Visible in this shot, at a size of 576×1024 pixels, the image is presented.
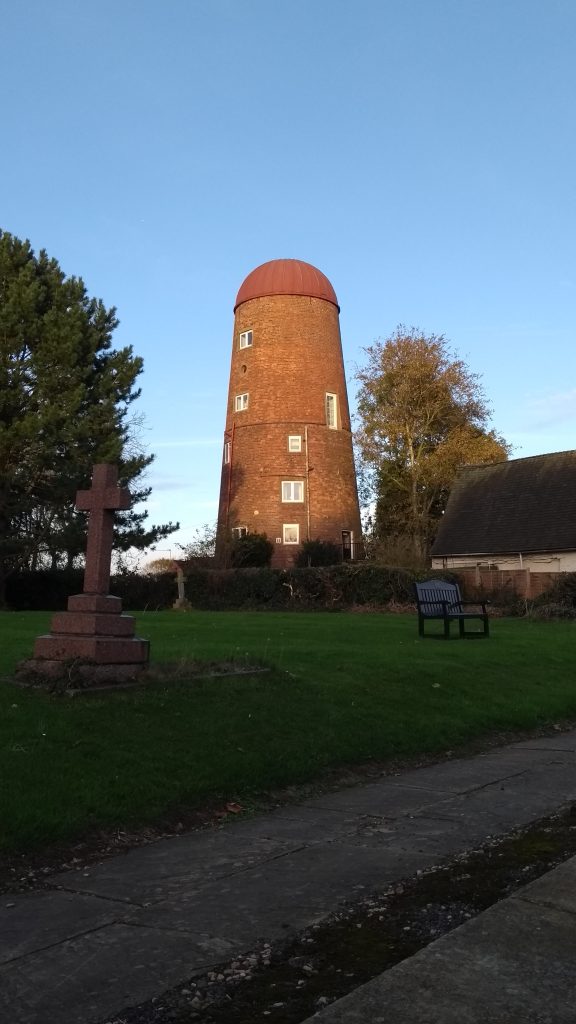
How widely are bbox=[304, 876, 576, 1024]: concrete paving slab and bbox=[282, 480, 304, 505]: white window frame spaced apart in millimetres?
43412

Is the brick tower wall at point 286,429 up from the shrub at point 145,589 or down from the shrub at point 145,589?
up

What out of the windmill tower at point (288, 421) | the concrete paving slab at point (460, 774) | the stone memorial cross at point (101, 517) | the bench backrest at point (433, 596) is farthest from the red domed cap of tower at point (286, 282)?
the concrete paving slab at point (460, 774)

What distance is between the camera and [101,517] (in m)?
9.96

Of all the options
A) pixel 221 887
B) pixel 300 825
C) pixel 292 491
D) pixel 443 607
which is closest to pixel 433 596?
pixel 443 607

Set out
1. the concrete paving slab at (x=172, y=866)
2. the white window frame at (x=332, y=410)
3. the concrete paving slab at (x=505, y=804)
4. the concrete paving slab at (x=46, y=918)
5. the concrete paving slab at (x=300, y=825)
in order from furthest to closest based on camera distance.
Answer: the white window frame at (x=332, y=410), the concrete paving slab at (x=505, y=804), the concrete paving slab at (x=300, y=825), the concrete paving slab at (x=172, y=866), the concrete paving slab at (x=46, y=918)

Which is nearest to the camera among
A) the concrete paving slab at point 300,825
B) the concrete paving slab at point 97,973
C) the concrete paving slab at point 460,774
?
the concrete paving slab at point 97,973

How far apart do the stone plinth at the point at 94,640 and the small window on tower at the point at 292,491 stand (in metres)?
37.4

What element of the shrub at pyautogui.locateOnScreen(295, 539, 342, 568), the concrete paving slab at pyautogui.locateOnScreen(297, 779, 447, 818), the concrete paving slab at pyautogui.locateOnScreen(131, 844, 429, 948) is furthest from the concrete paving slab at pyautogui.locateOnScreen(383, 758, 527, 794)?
the shrub at pyautogui.locateOnScreen(295, 539, 342, 568)

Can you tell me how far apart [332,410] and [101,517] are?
39323 millimetres

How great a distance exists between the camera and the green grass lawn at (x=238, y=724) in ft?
20.3

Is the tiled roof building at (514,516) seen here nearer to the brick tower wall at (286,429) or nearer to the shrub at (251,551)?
the brick tower wall at (286,429)

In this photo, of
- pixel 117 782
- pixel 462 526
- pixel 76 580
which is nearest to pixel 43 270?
pixel 76 580

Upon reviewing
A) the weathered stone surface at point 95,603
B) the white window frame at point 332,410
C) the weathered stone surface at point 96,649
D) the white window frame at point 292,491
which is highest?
the white window frame at point 332,410

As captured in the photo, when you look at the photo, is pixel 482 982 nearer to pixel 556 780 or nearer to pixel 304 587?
pixel 556 780
